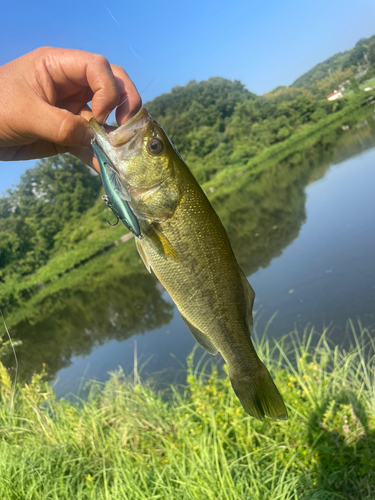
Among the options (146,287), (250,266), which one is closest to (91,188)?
(146,287)

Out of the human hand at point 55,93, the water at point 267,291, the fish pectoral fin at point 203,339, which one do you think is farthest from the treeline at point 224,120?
the fish pectoral fin at point 203,339

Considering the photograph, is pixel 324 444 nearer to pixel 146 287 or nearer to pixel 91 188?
pixel 146 287

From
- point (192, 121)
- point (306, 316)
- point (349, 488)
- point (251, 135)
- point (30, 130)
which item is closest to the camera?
point (30, 130)

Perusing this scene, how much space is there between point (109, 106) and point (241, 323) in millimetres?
1392

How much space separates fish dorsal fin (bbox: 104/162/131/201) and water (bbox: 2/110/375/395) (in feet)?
21.6

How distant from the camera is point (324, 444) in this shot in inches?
143

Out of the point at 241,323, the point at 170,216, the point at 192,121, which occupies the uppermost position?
the point at 192,121

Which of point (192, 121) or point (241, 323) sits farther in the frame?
point (192, 121)

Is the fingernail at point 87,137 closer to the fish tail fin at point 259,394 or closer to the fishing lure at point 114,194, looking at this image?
the fishing lure at point 114,194

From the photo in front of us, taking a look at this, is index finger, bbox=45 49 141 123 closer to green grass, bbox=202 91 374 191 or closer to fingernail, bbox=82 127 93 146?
fingernail, bbox=82 127 93 146

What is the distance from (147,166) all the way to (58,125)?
0.54 metres

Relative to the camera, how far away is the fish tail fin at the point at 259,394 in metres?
1.78

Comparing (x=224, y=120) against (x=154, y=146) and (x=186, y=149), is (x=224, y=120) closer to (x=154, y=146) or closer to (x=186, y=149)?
(x=186, y=149)

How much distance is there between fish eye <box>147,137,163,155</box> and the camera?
1.93 m
